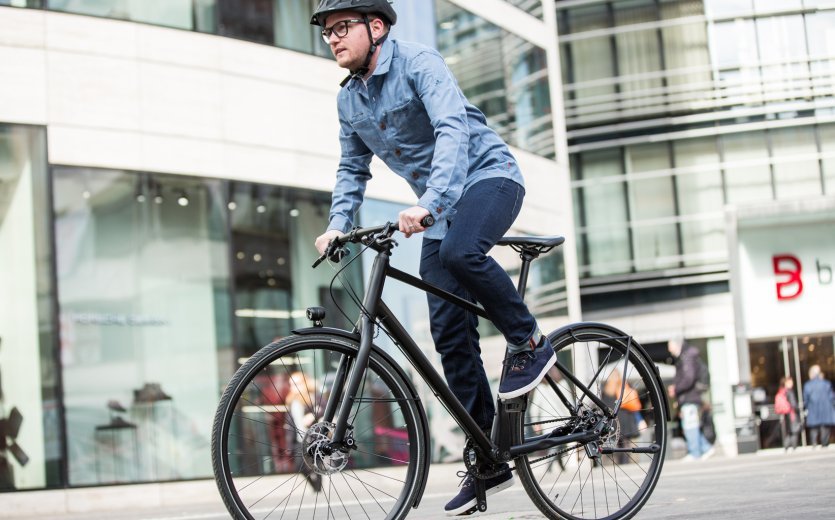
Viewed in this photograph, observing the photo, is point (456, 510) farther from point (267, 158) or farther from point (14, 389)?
point (267, 158)

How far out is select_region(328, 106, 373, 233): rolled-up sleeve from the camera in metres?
4.45

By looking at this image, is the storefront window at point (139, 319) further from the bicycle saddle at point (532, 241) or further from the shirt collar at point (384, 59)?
the shirt collar at point (384, 59)

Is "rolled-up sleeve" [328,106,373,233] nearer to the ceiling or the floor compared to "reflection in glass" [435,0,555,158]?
nearer to the floor

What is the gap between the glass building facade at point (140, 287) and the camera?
12438mm

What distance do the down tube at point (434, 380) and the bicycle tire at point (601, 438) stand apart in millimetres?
183

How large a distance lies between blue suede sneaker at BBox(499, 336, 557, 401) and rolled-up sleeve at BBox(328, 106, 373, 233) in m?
0.83

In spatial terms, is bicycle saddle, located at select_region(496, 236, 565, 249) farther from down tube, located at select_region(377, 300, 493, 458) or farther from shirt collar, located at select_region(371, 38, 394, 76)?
shirt collar, located at select_region(371, 38, 394, 76)

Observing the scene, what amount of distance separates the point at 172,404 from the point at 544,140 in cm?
1049

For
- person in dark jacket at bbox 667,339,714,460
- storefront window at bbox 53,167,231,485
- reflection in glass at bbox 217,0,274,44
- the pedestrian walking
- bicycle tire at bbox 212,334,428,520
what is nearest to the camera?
bicycle tire at bbox 212,334,428,520

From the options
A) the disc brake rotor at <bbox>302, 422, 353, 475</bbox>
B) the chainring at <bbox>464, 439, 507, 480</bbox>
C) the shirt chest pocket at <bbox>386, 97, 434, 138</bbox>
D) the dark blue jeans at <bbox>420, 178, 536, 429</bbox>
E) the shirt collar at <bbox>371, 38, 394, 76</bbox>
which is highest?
the shirt collar at <bbox>371, 38, 394, 76</bbox>

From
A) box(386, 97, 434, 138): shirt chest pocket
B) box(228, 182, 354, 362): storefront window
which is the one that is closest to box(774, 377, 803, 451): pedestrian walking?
box(228, 182, 354, 362): storefront window

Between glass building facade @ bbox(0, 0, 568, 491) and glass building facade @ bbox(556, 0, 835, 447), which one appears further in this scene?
glass building facade @ bbox(556, 0, 835, 447)

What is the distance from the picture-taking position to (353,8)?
4.10m

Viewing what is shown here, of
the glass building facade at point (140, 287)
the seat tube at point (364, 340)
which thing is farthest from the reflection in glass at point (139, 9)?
the seat tube at point (364, 340)
